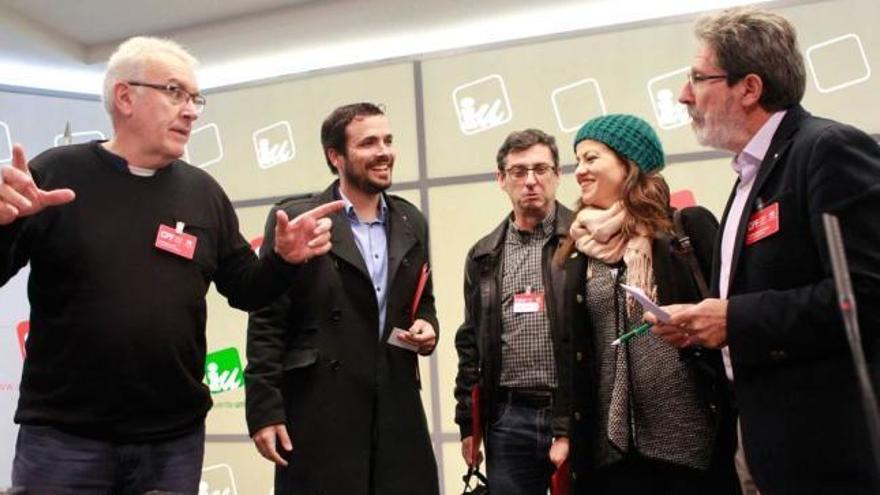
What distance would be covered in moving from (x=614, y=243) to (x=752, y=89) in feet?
2.04

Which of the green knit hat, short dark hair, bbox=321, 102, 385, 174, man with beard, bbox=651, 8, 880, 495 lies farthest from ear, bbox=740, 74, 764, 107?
short dark hair, bbox=321, 102, 385, 174

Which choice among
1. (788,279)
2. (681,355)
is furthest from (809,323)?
(681,355)

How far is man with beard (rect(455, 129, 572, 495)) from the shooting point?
7.85 feet

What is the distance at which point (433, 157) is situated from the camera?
407cm

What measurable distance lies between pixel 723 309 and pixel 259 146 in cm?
333

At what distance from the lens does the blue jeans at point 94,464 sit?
5.74 ft

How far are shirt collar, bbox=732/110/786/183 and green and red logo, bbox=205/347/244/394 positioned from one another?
3.22 m

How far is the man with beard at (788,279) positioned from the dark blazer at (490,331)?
2.34 ft

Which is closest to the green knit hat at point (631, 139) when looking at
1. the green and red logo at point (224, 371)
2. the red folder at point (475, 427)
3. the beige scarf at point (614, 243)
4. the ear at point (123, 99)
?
the beige scarf at point (614, 243)

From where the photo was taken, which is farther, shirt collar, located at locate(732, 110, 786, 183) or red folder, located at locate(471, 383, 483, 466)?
red folder, located at locate(471, 383, 483, 466)

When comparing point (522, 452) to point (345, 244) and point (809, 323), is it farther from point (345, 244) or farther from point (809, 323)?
point (809, 323)

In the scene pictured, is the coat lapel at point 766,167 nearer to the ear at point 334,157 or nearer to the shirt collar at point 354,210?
the shirt collar at point 354,210

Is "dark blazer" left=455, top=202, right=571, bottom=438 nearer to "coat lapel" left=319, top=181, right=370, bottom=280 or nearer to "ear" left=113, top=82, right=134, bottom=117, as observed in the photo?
"coat lapel" left=319, top=181, right=370, bottom=280

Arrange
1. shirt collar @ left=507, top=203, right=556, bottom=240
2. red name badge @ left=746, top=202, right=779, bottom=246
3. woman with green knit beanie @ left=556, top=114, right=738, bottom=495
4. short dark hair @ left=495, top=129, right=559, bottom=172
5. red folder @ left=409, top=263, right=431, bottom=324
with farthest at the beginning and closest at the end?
short dark hair @ left=495, top=129, right=559, bottom=172
shirt collar @ left=507, top=203, right=556, bottom=240
red folder @ left=409, top=263, right=431, bottom=324
woman with green knit beanie @ left=556, top=114, right=738, bottom=495
red name badge @ left=746, top=202, right=779, bottom=246
